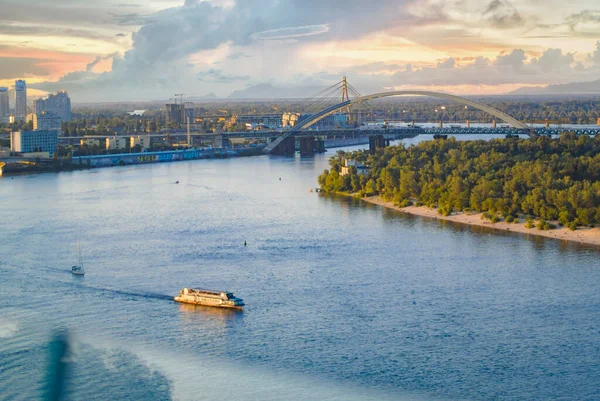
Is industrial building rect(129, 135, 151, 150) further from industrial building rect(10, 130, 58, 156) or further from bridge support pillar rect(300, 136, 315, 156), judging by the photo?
bridge support pillar rect(300, 136, 315, 156)

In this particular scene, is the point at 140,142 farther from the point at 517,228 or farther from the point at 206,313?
the point at 206,313

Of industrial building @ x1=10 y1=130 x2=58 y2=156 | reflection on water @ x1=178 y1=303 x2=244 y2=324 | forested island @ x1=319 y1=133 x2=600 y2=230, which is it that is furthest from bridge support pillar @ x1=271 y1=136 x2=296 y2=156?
reflection on water @ x1=178 y1=303 x2=244 y2=324

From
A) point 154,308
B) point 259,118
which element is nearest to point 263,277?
point 154,308

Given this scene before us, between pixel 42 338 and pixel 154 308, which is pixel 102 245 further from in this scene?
pixel 42 338

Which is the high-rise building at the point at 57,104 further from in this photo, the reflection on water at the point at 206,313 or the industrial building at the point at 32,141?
the reflection on water at the point at 206,313

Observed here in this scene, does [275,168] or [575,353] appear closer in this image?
[575,353]

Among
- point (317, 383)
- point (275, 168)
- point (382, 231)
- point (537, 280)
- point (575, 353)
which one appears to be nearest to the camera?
point (317, 383)
